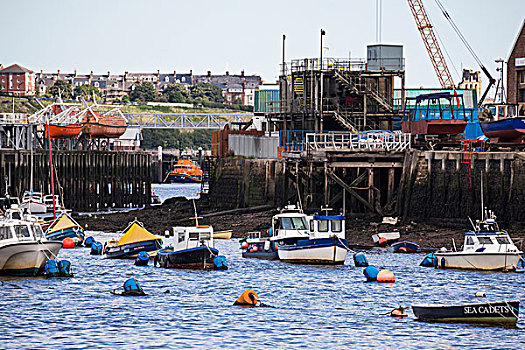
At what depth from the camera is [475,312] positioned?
111ft

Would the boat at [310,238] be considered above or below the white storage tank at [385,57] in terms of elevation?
below

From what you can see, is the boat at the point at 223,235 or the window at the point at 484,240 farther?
the boat at the point at 223,235

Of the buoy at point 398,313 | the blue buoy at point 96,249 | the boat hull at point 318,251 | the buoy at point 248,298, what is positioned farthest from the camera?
the blue buoy at point 96,249

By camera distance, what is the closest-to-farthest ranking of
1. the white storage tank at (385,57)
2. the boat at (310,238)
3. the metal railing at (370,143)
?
the boat at (310,238) → the metal railing at (370,143) → the white storage tank at (385,57)

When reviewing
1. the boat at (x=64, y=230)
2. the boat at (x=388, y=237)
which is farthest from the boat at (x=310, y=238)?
the boat at (x=64, y=230)

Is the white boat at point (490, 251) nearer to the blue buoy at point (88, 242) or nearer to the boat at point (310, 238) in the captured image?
the boat at point (310, 238)

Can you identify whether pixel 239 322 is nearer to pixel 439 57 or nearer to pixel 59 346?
pixel 59 346

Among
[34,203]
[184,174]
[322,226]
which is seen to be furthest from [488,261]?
[184,174]

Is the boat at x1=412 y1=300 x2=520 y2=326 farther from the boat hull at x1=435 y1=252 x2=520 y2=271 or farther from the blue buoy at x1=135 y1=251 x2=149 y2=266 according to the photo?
the blue buoy at x1=135 y1=251 x2=149 y2=266

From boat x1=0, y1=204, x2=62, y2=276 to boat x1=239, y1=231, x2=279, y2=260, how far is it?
38.2 ft

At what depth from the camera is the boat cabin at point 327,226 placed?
161 ft

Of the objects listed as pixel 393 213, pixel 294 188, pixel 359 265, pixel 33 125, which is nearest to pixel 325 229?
pixel 359 265

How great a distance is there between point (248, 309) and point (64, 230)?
25.4 metres

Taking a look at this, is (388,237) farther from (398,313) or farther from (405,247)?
(398,313)
